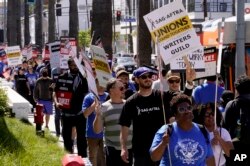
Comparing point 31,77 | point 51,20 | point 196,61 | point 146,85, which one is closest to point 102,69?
point 146,85

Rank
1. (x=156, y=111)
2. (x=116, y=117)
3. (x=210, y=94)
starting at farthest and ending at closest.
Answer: (x=210, y=94) < (x=116, y=117) < (x=156, y=111)

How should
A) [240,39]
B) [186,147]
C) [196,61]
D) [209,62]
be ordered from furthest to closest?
1. [240,39]
2. [196,61]
3. [209,62]
4. [186,147]

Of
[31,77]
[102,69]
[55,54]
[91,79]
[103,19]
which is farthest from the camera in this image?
[31,77]

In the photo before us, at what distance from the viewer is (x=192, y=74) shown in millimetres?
8562

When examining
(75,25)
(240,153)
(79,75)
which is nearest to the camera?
(240,153)

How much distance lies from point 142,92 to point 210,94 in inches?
109

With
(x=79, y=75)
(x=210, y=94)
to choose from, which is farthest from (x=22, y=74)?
(x=210, y=94)

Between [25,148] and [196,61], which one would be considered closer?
[25,148]

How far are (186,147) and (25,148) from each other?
17.3 feet

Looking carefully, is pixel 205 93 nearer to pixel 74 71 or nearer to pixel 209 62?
pixel 209 62

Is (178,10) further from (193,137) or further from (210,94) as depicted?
(193,137)

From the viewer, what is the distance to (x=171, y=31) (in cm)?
831

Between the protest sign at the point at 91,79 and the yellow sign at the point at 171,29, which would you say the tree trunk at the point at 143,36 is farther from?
the protest sign at the point at 91,79

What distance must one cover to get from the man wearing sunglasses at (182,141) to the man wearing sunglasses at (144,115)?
1.23 meters
